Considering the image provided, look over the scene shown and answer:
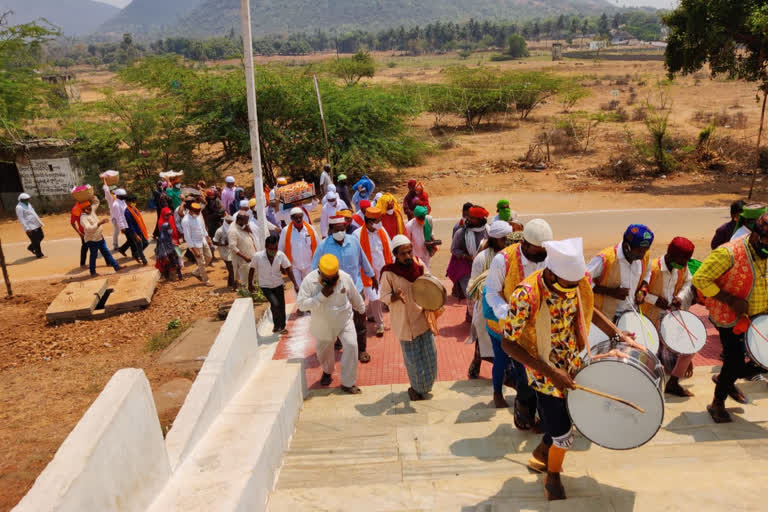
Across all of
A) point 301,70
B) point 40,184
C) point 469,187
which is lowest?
point 469,187

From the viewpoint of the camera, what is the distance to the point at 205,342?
7.80 metres

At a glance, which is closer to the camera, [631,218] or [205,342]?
[205,342]

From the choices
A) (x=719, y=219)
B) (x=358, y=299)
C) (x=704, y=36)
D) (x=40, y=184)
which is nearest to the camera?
(x=358, y=299)

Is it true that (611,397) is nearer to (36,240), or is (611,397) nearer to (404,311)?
(404,311)

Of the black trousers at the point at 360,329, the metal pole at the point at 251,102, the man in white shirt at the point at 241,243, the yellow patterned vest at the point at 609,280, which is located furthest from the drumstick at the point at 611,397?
the man in white shirt at the point at 241,243

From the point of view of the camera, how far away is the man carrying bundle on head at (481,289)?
5355 millimetres

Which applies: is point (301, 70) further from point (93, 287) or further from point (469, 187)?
point (93, 287)

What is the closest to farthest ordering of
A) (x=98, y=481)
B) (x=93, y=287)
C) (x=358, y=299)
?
(x=98, y=481) → (x=358, y=299) → (x=93, y=287)

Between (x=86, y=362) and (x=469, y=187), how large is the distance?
13.8 meters

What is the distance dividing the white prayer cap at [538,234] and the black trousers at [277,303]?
3907 mm

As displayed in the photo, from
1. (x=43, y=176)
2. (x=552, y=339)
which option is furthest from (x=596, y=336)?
(x=43, y=176)

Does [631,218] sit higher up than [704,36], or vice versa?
[704,36]

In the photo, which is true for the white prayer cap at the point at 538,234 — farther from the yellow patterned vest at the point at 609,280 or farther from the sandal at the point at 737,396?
the sandal at the point at 737,396

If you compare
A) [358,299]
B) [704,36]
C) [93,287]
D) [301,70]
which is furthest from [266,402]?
[301,70]
